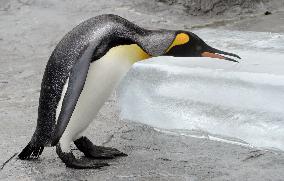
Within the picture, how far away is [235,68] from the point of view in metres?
2.46

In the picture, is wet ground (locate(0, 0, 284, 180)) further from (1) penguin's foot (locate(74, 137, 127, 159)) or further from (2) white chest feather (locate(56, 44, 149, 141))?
(2) white chest feather (locate(56, 44, 149, 141))

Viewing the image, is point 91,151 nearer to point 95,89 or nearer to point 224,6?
point 95,89

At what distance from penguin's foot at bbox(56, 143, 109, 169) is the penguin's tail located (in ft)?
0.36

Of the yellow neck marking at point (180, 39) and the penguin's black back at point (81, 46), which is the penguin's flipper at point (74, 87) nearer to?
the penguin's black back at point (81, 46)

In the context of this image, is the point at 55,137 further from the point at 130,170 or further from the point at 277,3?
the point at 277,3

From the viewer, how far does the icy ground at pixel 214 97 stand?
7.58ft

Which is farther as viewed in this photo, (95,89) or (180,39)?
(180,39)

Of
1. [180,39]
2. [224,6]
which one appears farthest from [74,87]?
[224,6]

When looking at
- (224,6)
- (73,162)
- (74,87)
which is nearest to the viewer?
(74,87)

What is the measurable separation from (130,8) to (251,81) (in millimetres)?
3275

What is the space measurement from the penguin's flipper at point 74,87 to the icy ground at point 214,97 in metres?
0.55

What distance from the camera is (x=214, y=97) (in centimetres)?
246

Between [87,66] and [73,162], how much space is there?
393 mm

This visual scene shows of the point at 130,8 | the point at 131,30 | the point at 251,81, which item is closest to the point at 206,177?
the point at 251,81
